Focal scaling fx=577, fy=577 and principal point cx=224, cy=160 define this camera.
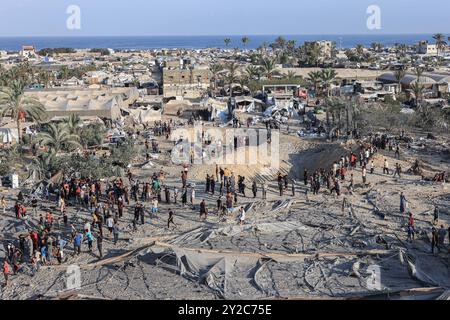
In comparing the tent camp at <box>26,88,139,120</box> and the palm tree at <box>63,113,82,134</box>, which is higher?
the tent camp at <box>26,88,139,120</box>

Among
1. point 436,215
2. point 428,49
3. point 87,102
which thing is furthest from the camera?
point 428,49

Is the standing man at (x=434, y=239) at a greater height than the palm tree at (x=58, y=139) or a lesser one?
lesser

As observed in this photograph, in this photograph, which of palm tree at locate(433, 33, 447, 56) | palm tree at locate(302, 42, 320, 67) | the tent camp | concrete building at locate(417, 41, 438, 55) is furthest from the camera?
concrete building at locate(417, 41, 438, 55)

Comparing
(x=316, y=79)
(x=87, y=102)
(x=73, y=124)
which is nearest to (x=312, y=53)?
(x=316, y=79)

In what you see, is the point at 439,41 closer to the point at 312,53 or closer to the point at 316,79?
the point at 312,53

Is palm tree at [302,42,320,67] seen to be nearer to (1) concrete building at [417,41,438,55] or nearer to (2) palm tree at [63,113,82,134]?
(1) concrete building at [417,41,438,55]

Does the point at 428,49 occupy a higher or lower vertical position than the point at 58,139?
higher

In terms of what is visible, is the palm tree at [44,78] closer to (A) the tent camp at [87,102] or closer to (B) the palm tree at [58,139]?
(A) the tent camp at [87,102]

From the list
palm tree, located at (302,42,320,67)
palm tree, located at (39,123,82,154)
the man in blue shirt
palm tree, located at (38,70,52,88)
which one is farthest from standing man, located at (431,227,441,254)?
palm tree, located at (302,42,320,67)

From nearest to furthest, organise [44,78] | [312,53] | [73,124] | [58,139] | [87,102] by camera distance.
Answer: [58,139], [73,124], [87,102], [44,78], [312,53]

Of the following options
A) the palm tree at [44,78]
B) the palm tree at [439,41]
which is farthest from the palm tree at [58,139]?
the palm tree at [439,41]
